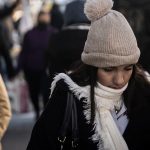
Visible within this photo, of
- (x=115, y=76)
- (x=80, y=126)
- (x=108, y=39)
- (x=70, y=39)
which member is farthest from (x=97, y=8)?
(x=70, y=39)

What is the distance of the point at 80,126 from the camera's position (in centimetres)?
336

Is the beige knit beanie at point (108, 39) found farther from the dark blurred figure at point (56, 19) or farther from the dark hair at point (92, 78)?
the dark blurred figure at point (56, 19)

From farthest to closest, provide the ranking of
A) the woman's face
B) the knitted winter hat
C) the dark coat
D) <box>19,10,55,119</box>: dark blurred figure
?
<box>19,10,55,119</box>: dark blurred figure
the knitted winter hat
the dark coat
the woman's face

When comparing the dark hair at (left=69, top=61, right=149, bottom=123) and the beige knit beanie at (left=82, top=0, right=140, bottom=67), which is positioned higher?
the beige knit beanie at (left=82, top=0, right=140, bottom=67)

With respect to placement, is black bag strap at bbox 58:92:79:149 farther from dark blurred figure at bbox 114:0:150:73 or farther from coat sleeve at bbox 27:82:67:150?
dark blurred figure at bbox 114:0:150:73

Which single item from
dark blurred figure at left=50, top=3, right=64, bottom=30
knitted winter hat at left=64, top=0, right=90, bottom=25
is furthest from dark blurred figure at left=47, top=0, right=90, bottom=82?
dark blurred figure at left=50, top=3, right=64, bottom=30

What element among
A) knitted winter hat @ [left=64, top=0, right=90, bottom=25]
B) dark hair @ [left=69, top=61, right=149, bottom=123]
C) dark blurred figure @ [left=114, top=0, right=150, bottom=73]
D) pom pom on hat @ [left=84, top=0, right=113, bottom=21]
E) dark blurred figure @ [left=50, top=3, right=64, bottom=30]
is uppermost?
pom pom on hat @ [left=84, top=0, right=113, bottom=21]

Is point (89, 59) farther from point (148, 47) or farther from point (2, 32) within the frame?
point (2, 32)

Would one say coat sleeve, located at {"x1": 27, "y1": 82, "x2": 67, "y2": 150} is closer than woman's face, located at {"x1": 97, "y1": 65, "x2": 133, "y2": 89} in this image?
No

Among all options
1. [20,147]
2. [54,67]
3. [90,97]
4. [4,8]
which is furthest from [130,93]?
[4,8]

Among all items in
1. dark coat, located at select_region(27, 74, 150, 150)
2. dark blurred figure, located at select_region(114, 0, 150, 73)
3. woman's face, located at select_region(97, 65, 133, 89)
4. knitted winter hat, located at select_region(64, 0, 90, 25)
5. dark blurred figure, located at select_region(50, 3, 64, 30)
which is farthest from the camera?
dark blurred figure, located at select_region(50, 3, 64, 30)

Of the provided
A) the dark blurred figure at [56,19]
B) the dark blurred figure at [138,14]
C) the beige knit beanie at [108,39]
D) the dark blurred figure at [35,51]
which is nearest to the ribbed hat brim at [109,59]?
the beige knit beanie at [108,39]

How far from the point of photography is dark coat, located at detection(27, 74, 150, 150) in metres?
3.36

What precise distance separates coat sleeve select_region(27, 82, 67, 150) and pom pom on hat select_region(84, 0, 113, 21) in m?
0.42
